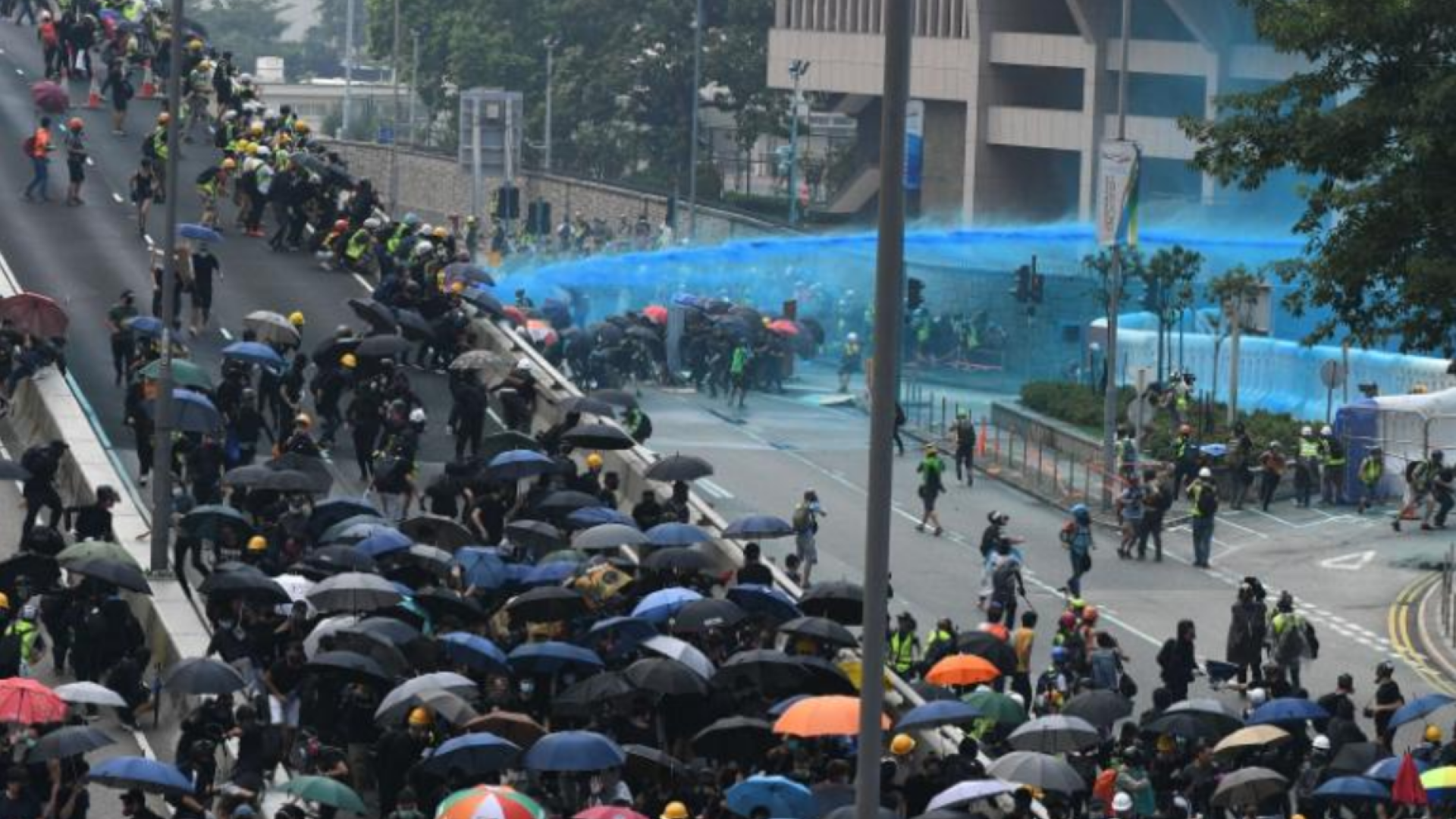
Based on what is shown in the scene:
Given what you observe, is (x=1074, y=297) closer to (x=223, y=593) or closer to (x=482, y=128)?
(x=482, y=128)

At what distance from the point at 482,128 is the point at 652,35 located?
3418cm

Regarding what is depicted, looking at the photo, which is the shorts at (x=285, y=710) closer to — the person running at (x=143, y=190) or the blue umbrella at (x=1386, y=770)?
the blue umbrella at (x=1386, y=770)

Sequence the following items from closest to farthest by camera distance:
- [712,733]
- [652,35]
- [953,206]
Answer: [712,733]
[953,206]
[652,35]

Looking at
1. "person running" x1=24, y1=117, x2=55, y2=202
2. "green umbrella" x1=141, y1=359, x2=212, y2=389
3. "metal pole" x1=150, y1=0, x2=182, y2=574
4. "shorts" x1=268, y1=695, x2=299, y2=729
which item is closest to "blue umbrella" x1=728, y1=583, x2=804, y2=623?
"shorts" x1=268, y1=695, x2=299, y2=729

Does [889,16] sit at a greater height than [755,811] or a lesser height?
greater

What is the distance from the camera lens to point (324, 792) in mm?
25781

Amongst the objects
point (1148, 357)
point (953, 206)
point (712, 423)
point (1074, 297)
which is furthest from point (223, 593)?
point (953, 206)

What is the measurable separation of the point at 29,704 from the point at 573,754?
4.35 meters

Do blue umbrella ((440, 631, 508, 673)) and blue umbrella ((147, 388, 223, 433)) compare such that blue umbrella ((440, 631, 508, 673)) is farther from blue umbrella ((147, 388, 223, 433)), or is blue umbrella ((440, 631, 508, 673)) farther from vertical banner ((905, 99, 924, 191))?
vertical banner ((905, 99, 924, 191))

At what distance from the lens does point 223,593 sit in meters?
31.8

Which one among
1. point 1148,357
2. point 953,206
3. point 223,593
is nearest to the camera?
point 223,593

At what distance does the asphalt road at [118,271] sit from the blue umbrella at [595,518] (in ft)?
24.3

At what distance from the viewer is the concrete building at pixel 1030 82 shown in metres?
103

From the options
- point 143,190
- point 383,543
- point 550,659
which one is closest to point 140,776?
point 550,659
